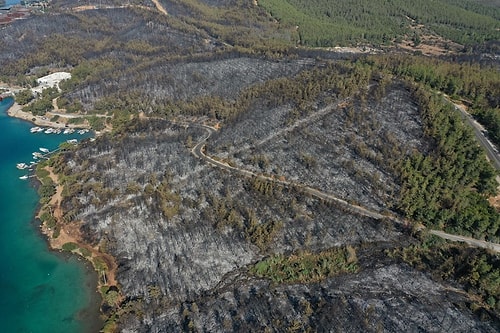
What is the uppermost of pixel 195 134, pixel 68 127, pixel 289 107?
pixel 289 107

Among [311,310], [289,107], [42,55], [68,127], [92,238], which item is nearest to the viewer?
[311,310]

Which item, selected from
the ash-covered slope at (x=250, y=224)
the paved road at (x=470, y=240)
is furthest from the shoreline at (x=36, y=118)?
the paved road at (x=470, y=240)

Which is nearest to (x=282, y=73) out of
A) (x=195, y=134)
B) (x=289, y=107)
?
(x=289, y=107)

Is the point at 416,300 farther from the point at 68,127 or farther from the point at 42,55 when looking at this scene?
the point at 42,55

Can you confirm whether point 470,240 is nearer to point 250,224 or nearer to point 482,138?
point 482,138

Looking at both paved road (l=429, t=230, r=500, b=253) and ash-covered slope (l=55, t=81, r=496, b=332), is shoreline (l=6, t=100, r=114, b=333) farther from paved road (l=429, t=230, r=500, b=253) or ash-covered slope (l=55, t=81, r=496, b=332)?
paved road (l=429, t=230, r=500, b=253)

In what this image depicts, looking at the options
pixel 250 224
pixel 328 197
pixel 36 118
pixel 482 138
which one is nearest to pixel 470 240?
pixel 328 197
